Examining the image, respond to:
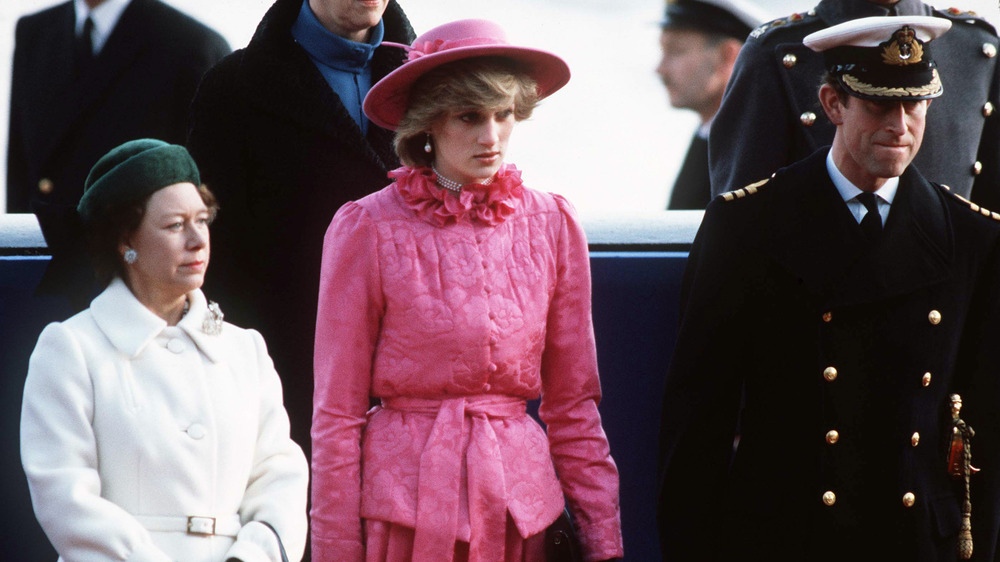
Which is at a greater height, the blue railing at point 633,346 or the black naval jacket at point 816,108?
the black naval jacket at point 816,108

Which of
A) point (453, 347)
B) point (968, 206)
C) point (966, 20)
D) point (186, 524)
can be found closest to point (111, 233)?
point (186, 524)

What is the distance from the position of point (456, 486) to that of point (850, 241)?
1.03m

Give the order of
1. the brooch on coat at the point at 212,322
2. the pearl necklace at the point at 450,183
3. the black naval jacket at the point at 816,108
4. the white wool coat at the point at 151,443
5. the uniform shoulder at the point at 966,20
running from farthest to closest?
the uniform shoulder at the point at 966,20 → the black naval jacket at the point at 816,108 → the pearl necklace at the point at 450,183 → the brooch on coat at the point at 212,322 → the white wool coat at the point at 151,443

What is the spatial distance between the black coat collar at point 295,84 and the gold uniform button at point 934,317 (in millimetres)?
1536

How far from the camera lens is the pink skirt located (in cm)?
302

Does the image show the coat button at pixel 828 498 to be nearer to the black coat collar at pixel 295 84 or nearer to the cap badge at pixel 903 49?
the cap badge at pixel 903 49

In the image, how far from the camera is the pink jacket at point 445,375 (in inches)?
119

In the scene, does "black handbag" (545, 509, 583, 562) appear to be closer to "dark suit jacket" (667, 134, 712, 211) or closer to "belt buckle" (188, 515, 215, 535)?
"belt buckle" (188, 515, 215, 535)

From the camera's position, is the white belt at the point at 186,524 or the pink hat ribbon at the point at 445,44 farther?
the pink hat ribbon at the point at 445,44

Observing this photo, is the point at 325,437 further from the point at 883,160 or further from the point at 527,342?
the point at 883,160

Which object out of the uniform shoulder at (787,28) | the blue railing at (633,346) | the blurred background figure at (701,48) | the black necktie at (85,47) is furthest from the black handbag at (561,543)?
the black necktie at (85,47)

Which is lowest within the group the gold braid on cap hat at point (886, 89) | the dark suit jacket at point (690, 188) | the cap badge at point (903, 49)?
the dark suit jacket at point (690, 188)

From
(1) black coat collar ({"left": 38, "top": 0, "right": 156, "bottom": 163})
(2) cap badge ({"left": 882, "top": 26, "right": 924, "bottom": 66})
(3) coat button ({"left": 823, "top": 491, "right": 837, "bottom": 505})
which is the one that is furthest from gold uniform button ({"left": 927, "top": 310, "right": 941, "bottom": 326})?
(1) black coat collar ({"left": 38, "top": 0, "right": 156, "bottom": 163})

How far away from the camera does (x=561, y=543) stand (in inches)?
121
